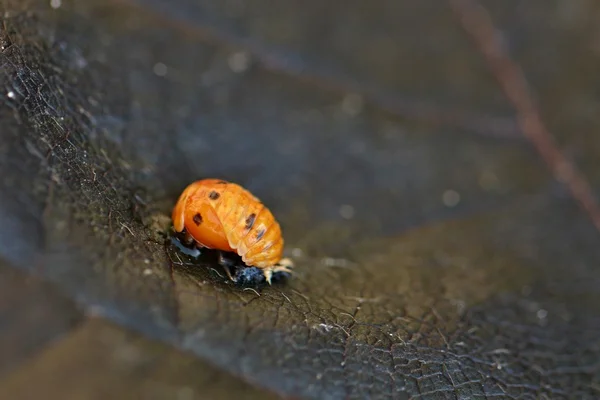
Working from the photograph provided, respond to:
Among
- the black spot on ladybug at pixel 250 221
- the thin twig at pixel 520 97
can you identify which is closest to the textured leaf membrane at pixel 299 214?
the thin twig at pixel 520 97

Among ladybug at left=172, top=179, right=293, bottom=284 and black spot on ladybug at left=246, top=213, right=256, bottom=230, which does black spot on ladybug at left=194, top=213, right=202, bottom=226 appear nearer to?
ladybug at left=172, top=179, right=293, bottom=284

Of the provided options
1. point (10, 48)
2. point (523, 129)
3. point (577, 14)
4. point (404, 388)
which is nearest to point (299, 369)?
point (404, 388)

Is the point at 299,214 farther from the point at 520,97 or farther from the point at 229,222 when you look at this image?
the point at 520,97

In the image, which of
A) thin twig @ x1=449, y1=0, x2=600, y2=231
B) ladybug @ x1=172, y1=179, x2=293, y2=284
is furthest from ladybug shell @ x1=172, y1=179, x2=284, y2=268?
thin twig @ x1=449, y1=0, x2=600, y2=231

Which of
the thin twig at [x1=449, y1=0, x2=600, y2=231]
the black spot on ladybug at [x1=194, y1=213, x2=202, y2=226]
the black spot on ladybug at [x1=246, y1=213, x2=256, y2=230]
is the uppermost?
the thin twig at [x1=449, y1=0, x2=600, y2=231]

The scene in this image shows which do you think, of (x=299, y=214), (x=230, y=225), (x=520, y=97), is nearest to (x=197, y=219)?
(x=230, y=225)

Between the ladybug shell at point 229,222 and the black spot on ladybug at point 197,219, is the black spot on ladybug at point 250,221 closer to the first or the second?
the ladybug shell at point 229,222

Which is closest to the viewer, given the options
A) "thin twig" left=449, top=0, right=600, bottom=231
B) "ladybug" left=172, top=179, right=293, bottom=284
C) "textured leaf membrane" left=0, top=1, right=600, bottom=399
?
"textured leaf membrane" left=0, top=1, right=600, bottom=399

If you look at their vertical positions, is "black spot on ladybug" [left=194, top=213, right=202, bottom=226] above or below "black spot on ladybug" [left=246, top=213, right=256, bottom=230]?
below

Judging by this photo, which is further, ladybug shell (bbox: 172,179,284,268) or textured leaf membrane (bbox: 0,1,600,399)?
ladybug shell (bbox: 172,179,284,268)
